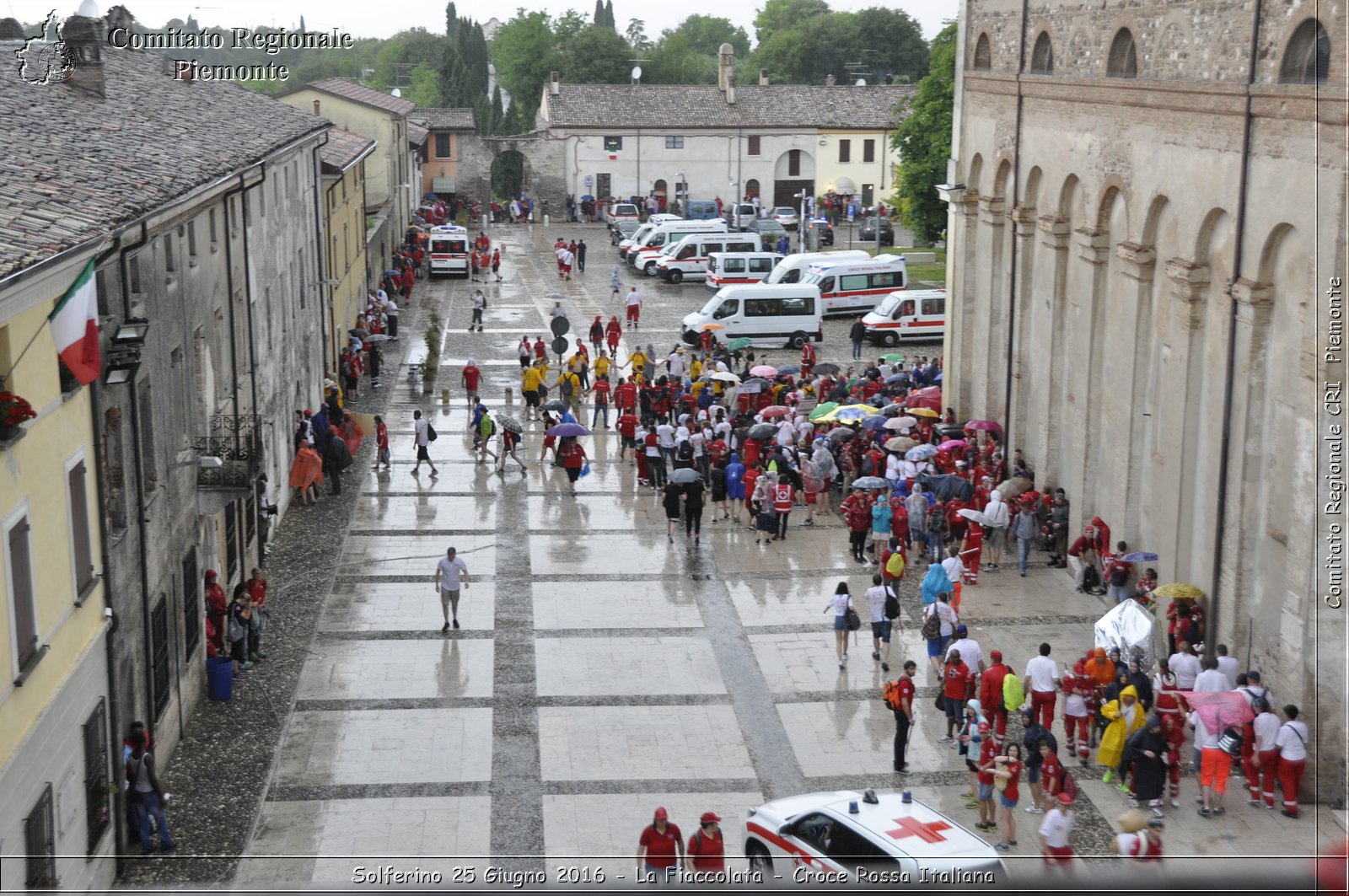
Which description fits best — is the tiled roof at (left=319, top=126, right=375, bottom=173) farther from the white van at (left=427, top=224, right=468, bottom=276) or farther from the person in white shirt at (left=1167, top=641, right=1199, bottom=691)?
the person in white shirt at (left=1167, top=641, right=1199, bottom=691)

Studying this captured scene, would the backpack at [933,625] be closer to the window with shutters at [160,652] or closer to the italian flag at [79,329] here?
the window with shutters at [160,652]

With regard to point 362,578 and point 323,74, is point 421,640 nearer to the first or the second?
point 362,578

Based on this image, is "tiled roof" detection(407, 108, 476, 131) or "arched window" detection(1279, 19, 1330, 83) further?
"tiled roof" detection(407, 108, 476, 131)

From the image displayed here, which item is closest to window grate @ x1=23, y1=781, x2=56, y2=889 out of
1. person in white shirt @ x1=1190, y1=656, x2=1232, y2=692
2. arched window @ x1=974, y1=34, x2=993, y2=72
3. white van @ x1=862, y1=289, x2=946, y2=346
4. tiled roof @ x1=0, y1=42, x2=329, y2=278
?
tiled roof @ x1=0, y1=42, x2=329, y2=278

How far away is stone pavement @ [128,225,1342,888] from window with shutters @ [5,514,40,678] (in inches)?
145

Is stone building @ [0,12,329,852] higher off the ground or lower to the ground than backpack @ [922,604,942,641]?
higher

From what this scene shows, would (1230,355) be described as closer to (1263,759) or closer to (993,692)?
(1263,759)

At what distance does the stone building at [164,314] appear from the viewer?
14.5 metres

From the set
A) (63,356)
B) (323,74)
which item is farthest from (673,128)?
(323,74)

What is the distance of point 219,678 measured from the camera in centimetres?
1917

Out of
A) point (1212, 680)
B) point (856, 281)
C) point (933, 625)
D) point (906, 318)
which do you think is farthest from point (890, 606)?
point (856, 281)

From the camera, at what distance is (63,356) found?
12555mm

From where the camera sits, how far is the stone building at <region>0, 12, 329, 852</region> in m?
14.5

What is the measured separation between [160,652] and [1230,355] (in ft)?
45.0
